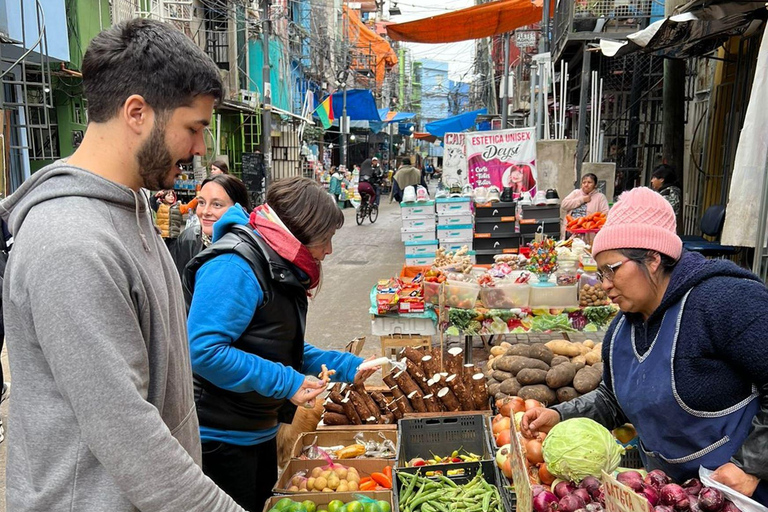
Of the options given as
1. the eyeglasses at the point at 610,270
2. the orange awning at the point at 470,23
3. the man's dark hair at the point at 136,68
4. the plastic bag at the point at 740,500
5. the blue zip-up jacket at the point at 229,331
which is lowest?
the plastic bag at the point at 740,500

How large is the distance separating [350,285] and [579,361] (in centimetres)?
648

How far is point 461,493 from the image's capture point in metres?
3.03

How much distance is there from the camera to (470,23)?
14.4 m

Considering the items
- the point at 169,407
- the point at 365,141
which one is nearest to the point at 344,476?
the point at 169,407

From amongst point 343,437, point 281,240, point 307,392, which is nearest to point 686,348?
point 307,392

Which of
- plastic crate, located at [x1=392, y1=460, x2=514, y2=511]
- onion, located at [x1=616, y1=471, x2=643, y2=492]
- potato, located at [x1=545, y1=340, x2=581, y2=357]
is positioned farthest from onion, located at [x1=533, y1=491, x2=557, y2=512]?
potato, located at [x1=545, y1=340, x2=581, y2=357]

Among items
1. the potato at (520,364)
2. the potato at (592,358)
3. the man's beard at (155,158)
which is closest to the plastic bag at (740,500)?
the man's beard at (155,158)

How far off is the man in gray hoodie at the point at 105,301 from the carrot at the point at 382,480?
6.52 ft

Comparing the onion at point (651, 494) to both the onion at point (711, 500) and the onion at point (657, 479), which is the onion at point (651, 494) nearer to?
the onion at point (657, 479)

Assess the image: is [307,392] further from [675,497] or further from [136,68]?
[136,68]

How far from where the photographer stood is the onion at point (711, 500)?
1.97 meters

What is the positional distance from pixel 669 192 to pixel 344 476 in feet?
27.9

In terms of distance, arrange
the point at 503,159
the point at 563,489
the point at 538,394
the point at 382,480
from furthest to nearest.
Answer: the point at 503,159 → the point at 538,394 → the point at 382,480 → the point at 563,489

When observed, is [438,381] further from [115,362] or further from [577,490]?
[115,362]
